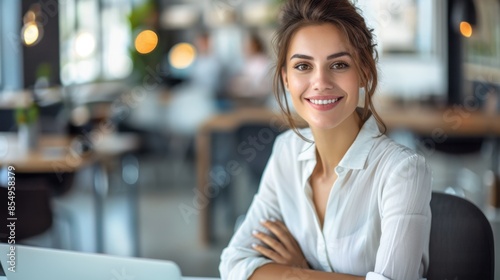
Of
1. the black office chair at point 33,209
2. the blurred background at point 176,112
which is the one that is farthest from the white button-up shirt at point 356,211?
the black office chair at point 33,209

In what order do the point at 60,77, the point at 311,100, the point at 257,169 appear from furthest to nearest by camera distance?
the point at 60,77 < the point at 257,169 < the point at 311,100

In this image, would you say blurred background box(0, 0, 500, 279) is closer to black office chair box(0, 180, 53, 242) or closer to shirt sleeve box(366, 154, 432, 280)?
black office chair box(0, 180, 53, 242)

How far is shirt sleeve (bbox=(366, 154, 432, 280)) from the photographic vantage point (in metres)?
1.26

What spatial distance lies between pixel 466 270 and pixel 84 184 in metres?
5.50

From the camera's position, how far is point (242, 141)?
4551mm

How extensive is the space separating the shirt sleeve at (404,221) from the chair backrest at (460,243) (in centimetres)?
24

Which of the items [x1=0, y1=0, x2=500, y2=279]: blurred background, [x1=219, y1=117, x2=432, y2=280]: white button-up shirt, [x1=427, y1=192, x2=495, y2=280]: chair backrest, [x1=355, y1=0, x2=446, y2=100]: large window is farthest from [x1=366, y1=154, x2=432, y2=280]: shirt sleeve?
[x1=355, y1=0, x2=446, y2=100]: large window

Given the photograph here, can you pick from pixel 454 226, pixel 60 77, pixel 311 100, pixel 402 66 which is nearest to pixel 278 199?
pixel 311 100

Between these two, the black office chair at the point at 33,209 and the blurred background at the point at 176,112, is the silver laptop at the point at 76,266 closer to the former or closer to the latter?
the blurred background at the point at 176,112

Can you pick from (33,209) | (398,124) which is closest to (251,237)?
(33,209)

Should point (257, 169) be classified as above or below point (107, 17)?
below

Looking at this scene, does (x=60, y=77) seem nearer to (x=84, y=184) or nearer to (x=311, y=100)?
(x=84, y=184)

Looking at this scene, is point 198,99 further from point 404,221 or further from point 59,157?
point 404,221

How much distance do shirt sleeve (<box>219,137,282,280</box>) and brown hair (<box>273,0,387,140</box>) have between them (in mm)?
305
